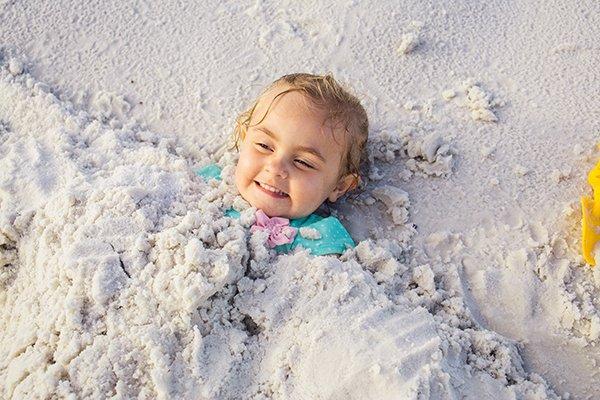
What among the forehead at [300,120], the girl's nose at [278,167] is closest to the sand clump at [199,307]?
the girl's nose at [278,167]

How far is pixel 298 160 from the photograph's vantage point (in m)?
2.06

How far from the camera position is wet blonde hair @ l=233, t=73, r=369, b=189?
81.9 inches

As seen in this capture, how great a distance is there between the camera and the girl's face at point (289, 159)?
2.03 meters

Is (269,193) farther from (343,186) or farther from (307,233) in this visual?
(343,186)

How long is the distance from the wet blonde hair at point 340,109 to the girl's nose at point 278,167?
6.6 inches

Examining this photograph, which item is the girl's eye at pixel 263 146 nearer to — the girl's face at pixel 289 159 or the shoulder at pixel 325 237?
the girl's face at pixel 289 159

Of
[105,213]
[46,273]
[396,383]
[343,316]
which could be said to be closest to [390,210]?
[343,316]

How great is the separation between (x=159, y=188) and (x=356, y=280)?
0.74 meters

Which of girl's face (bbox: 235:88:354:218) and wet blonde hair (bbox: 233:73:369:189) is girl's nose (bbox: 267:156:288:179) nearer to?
girl's face (bbox: 235:88:354:218)

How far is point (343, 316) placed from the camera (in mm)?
1738

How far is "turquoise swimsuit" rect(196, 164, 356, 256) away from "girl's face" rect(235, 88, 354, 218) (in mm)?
63

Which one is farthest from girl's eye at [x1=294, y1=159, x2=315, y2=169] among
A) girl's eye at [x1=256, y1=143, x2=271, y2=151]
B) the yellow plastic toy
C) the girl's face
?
the yellow plastic toy

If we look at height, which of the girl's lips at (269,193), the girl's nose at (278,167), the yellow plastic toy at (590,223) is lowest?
the girl's lips at (269,193)

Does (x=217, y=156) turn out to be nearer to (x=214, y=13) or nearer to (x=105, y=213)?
(x=105, y=213)
